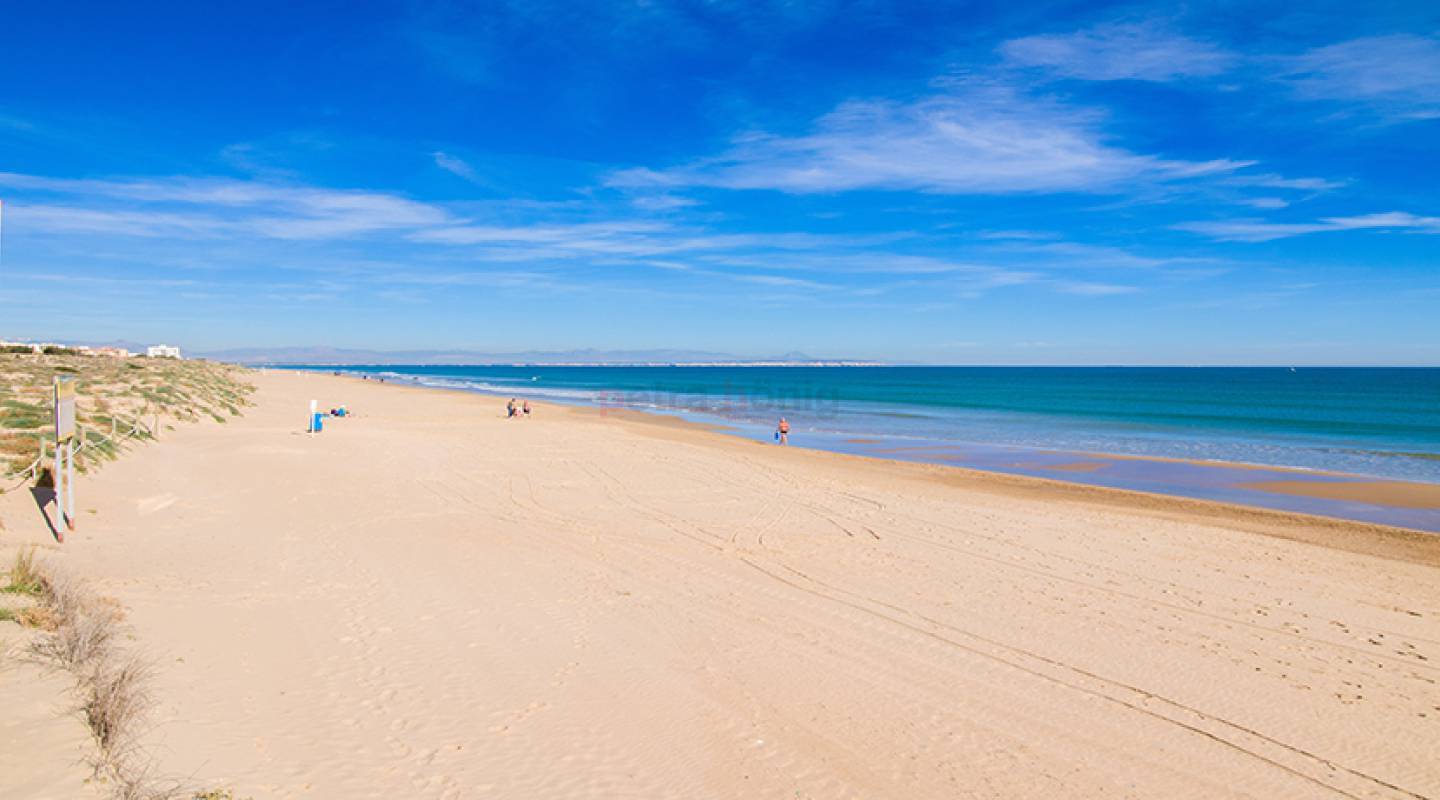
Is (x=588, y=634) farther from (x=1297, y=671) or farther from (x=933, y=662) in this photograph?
(x=1297, y=671)

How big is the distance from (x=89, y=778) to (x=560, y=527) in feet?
27.2

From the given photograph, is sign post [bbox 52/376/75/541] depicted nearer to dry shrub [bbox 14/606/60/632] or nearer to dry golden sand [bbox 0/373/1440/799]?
dry golden sand [bbox 0/373/1440/799]

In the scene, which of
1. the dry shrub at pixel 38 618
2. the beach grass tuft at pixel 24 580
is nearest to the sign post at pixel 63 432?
the beach grass tuft at pixel 24 580

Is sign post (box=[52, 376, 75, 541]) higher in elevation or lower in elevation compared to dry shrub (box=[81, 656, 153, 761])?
higher

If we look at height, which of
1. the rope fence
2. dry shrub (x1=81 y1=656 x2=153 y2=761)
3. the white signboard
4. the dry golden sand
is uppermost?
the white signboard

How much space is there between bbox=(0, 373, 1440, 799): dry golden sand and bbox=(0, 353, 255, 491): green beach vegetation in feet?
3.08

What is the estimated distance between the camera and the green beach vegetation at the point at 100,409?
508 inches

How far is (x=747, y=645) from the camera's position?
7223 mm

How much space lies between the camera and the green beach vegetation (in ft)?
42.4

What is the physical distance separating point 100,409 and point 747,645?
1978 centimetres

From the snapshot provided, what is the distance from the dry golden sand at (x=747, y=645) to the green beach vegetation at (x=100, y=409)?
937 millimetres

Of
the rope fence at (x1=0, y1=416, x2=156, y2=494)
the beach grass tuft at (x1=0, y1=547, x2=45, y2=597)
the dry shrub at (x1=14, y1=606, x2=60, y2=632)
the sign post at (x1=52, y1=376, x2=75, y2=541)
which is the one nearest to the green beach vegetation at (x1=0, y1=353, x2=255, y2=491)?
the rope fence at (x1=0, y1=416, x2=156, y2=494)

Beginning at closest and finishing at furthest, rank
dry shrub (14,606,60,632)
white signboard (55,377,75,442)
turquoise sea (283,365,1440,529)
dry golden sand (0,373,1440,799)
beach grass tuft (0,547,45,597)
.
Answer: dry golden sand (0,373,1440,799)
dry shrub (14,606,60,632)
beach grass tuft (0,547,45,597)
white signboard (55,377,75,442)
turquoise sea (283,365,1440,529)

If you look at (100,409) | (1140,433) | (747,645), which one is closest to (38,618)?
(747,645)
